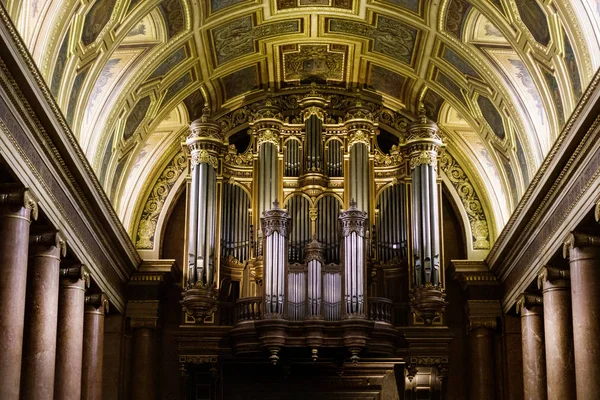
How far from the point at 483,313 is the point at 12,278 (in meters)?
12.5

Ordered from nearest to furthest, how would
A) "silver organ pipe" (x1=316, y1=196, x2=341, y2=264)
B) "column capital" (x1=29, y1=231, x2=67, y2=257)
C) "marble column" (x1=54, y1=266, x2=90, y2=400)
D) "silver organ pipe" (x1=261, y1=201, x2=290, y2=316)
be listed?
"column capital" (x1=29, y1=231, x2=67, y2=257), "marble column" (x1=54, y1=266, x2=90, y2=400), "silver organ pipe" (x1=261, y1=201, x2=290, y2=316), "silver organ pipe" (x1=316, y1=196, x2=341, y2=264)

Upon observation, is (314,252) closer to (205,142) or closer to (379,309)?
(379,309)

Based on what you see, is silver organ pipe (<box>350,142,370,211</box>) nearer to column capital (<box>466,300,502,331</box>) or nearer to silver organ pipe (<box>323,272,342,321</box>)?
silver organ pipe (<box>323,272,342,321</box>)

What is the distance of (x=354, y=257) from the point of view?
24.3 meters

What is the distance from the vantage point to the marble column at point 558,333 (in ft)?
67.7

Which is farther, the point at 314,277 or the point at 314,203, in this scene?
the point at 314,203

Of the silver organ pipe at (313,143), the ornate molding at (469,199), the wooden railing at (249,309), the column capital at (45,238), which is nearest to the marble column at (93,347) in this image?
the wooden railing at (249,309)

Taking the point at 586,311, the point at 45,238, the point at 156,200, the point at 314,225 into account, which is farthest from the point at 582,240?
the point at 156,200

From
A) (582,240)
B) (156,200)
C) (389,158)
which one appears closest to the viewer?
(582,240)

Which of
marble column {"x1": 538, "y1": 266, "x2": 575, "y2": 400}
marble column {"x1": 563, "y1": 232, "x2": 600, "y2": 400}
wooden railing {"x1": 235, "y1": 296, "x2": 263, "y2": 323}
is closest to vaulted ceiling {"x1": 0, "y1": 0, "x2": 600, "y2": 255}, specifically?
marble column {"x1": 563, "y1": 232, "x2": 600, "y2": 400}

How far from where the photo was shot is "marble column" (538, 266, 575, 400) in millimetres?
20641

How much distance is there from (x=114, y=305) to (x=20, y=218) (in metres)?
8.21

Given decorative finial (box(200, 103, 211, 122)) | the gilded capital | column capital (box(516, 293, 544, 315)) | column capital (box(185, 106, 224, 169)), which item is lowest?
column capital (box(516, 293, 544, 315))

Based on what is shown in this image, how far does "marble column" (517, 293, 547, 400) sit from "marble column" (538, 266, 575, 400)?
1769 millimetres
